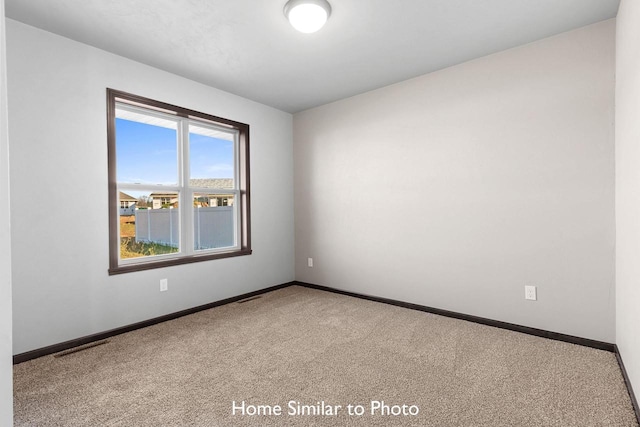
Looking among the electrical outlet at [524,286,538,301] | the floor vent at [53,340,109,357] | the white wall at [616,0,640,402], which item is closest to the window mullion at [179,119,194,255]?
the floor vent at [53,340,109,357]

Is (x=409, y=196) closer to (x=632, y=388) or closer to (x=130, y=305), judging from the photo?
(x=632, y=388)

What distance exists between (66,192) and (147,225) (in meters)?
0.80

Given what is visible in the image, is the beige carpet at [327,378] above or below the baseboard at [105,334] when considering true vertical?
below

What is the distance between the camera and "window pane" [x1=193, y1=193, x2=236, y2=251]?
3639mm

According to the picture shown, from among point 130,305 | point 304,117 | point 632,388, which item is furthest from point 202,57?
point 632,388

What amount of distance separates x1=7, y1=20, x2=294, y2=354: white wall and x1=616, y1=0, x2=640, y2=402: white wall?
355 centimetres

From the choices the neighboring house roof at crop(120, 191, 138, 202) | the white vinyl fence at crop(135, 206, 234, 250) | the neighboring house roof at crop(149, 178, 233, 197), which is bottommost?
the white vinyl fence at crop(135, 206, 234, 250)

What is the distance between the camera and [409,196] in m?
3.46

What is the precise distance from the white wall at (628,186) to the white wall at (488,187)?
18 cm

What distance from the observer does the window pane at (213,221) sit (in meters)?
3.64

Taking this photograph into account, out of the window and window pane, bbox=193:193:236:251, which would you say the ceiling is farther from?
window pane, bbox=193:193:236:251

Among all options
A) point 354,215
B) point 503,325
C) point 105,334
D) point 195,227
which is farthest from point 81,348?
point 503,325

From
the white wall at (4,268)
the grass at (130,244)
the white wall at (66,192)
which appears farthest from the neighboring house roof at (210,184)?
the white wall at (4,268)

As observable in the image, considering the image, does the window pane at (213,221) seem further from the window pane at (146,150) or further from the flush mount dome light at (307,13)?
the flush mount dome light at (307,13)
